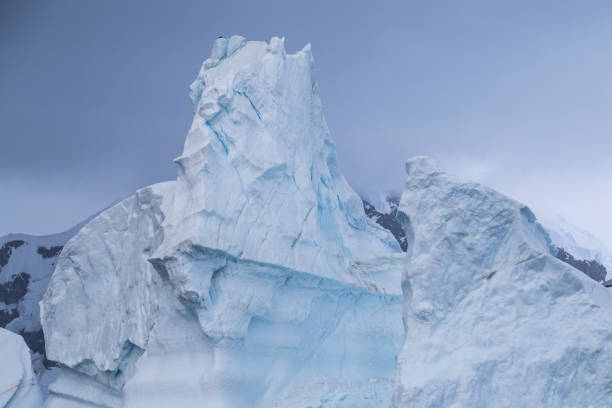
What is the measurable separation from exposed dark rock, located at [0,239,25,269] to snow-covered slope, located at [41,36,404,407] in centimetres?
744

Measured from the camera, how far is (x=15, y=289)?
1597 cm

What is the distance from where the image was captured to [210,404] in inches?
267

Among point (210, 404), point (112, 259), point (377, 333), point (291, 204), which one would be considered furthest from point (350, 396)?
point (112, 259)

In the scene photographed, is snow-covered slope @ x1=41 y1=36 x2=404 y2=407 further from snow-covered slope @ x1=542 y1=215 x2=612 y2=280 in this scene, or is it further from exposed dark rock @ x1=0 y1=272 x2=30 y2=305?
snow-covered slope @ x1=542 y1=215 x2=612 y2=280

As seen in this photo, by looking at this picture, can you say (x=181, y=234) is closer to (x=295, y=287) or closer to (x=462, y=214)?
(x=295, y=287)

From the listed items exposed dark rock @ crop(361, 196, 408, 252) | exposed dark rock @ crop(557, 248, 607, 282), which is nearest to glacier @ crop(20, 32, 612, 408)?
exposed dark rock @ crop(361, 196, 408, 252)

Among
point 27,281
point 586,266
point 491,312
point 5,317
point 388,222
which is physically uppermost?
point 388,222

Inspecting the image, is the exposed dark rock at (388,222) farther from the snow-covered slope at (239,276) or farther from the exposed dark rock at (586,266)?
the snow-covered slope at (239,276)

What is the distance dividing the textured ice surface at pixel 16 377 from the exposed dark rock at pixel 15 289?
7.07 metres

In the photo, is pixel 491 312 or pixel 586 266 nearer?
pixel 491 312

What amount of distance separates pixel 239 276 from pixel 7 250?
1205cm

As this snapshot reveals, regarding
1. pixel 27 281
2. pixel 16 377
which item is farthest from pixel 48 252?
pixel 16 377

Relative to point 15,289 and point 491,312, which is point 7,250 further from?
point 491,312

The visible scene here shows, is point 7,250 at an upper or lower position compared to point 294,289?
lower
